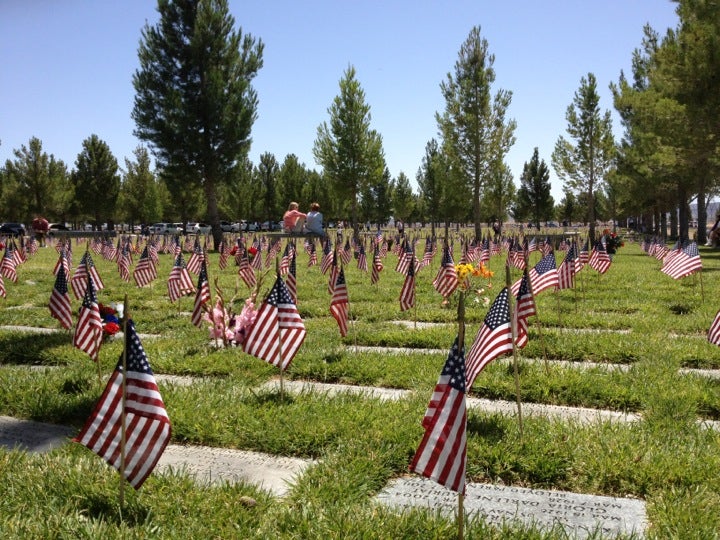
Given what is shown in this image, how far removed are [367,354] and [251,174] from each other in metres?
60.5

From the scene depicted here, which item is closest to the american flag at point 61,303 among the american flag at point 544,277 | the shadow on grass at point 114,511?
the shadow on grass at point 114,511

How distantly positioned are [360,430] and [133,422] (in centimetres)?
168

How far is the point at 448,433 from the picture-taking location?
3.02m

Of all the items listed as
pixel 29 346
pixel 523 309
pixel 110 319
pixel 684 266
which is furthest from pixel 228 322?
pixel 684 266

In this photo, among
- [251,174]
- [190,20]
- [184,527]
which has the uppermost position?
[190,20]

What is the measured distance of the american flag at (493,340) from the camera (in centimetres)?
438

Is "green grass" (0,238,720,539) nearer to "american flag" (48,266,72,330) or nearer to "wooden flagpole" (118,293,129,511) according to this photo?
"wooden flagpole" (118,293,129,511)

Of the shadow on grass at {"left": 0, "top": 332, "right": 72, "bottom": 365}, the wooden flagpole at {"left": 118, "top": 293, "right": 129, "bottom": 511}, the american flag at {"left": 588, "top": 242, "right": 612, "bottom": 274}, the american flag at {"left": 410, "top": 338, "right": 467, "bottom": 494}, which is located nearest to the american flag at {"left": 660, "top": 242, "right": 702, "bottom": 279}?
the american flag at {"left": 588, "top": 242, "right": 612, "bottom": 274}

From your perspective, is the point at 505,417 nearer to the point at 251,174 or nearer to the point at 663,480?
the point at 663,480

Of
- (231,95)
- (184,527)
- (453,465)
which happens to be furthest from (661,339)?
(231,95)

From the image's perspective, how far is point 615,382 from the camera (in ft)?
18.1

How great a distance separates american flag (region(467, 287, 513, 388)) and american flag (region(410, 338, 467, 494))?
1.36 m

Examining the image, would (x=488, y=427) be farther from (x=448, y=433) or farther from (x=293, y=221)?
(x=293, y=221)

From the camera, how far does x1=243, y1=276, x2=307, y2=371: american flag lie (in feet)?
17.6
